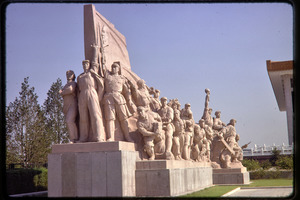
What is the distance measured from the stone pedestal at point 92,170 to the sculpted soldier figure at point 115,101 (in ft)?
2.61

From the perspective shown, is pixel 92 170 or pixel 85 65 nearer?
pixel 92 170

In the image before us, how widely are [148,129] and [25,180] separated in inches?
259

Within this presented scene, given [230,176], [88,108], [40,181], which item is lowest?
[230,176]

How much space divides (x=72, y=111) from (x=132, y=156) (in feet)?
6.71

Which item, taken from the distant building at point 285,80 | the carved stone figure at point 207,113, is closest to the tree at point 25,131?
the carved stone figure at point 207,113

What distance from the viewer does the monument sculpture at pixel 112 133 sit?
10.2 meters

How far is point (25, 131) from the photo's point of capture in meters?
23.0

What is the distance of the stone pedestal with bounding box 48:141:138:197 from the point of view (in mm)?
10117

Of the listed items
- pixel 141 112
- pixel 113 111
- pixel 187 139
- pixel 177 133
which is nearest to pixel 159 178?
pixel 141 112

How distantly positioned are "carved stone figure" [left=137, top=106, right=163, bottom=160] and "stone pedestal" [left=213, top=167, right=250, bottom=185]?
23.8 feet

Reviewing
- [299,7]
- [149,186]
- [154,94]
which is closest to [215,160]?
[154,94]

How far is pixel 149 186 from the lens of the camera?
419 inches

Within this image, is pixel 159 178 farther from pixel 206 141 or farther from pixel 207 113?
pixel 207 113

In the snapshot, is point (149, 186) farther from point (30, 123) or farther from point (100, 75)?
point (30, 123)
